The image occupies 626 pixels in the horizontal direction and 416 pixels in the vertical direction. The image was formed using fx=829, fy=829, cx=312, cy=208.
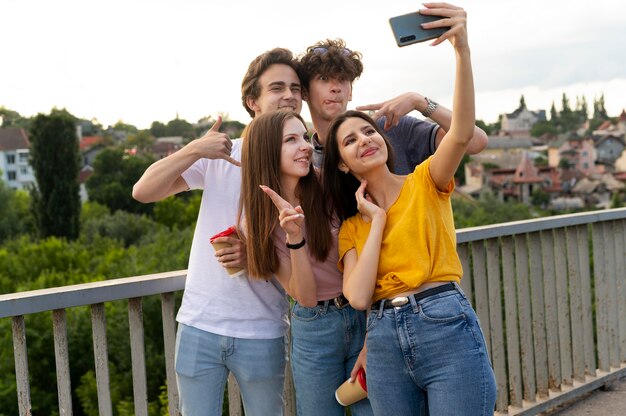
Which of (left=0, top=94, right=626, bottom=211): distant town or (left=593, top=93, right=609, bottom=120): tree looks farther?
(left=593, top=93, right=609, bottom=120): tree

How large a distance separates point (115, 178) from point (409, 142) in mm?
73792

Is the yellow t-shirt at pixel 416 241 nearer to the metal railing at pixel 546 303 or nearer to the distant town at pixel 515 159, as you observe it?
the metal railing at pixel 546 303

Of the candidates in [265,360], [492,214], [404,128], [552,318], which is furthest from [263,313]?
[492,214]

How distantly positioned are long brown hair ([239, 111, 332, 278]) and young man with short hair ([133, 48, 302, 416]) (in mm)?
63

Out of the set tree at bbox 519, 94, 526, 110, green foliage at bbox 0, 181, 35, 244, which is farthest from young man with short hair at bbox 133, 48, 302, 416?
tree at bbox 519, 94, 526, 110

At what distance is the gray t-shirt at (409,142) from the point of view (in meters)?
2.71

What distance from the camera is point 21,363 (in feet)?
8.13

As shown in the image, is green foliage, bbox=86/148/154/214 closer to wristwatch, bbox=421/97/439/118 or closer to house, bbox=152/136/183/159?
house, bbox=152/136/183/159

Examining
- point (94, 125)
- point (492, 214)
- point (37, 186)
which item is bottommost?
point (492, 214)

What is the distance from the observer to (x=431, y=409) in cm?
226

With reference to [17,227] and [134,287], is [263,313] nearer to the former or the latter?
[134,287]

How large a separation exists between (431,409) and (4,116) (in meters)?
123

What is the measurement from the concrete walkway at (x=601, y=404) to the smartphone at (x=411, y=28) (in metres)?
2.55

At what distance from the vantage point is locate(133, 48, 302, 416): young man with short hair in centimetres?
248
